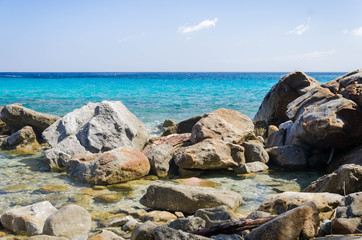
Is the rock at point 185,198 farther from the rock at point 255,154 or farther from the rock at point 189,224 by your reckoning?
the rock at point 255,154

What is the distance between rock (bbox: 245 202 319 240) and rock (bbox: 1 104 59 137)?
28.3 feet

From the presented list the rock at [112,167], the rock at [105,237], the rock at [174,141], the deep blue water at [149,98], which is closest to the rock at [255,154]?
the rock at [174,141]

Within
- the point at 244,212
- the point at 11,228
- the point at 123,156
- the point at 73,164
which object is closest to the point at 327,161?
the point at 244,212

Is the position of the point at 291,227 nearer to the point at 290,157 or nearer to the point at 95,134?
the point at 290,157

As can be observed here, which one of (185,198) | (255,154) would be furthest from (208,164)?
(185,198)

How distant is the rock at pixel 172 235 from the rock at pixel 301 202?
172cm

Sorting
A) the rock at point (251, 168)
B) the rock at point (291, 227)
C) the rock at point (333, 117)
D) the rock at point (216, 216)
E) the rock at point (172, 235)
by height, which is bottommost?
the rock at point (251, 168)

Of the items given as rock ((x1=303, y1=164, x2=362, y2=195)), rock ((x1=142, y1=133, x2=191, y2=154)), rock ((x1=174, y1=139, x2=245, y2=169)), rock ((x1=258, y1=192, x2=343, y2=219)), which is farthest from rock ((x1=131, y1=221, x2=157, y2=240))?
rock ((x1=142, y1=133, x2=191, y2=154))

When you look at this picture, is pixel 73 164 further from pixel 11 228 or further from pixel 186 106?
pixel 186 106

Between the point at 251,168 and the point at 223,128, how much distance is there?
4.25 ft

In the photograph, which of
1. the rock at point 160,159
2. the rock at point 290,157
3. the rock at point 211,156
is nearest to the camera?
the rock at point 211,156

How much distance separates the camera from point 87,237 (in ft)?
13.8

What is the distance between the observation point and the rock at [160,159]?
7191 mm

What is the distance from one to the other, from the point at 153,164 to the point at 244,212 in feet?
8.72
